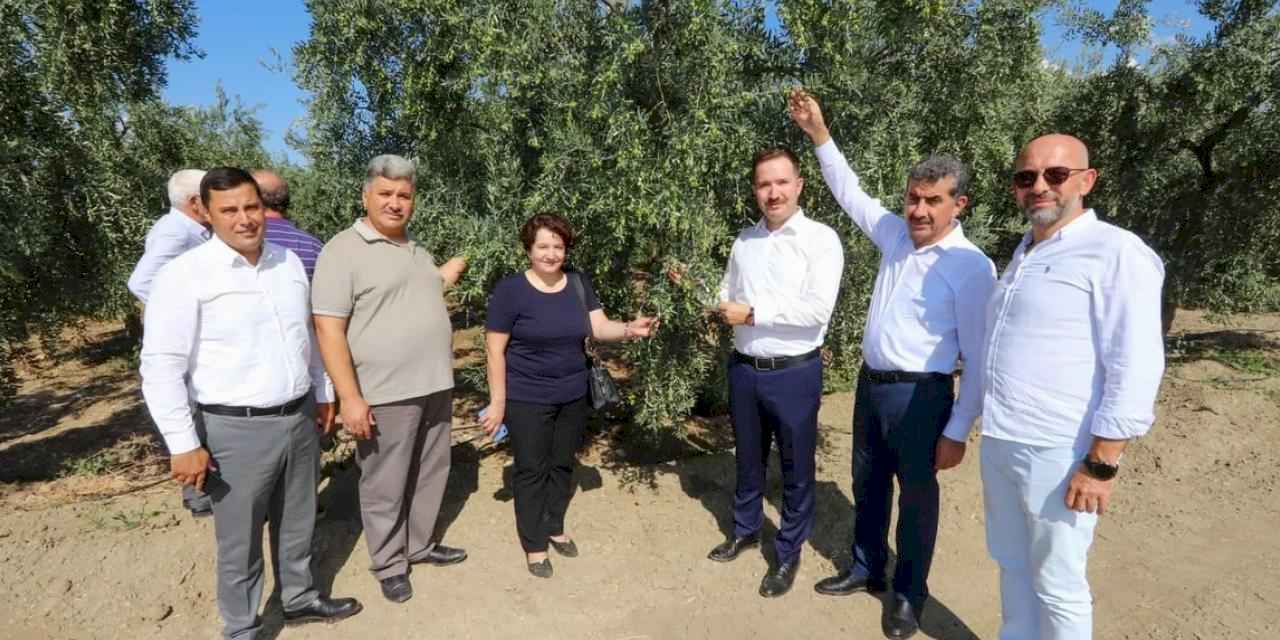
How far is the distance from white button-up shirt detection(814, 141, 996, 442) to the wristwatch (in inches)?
23.0

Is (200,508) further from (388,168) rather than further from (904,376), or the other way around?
(904,376)

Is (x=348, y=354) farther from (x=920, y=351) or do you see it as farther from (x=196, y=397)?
(x=920, y=351)

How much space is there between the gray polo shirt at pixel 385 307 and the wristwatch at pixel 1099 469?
10.1 feet

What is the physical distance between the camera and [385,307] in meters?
3.63

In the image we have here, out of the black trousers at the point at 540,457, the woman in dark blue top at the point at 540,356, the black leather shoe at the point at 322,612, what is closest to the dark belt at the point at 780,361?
the woman in dark blue top at the point at 540,356

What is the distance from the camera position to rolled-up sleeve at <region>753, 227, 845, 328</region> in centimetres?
369

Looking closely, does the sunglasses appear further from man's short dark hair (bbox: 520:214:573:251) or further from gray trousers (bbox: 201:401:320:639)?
gray trousers (bbox: 201:401:320:639)

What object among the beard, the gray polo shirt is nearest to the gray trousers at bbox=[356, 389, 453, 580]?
the gray polo shirt

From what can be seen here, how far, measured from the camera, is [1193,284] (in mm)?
8453

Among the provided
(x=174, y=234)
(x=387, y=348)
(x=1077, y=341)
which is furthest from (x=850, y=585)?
(x=174, y=234)

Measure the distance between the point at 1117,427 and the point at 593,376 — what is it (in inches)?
102

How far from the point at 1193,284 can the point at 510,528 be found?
8.63m

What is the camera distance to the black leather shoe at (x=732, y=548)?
4.45 meters

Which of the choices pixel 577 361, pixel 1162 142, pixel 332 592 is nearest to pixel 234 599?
pixel 332 592
